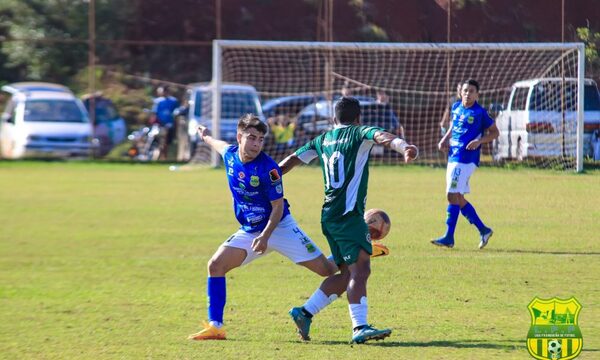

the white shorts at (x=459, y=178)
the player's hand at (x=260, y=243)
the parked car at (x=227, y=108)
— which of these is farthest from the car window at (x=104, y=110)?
the player's hand at (x=260, y=243)

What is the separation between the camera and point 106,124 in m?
27.5

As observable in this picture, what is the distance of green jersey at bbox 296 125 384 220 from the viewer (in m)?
7.06

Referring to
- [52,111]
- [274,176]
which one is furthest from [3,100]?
[274,176]

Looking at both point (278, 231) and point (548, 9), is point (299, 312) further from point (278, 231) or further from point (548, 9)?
point (548, 9)

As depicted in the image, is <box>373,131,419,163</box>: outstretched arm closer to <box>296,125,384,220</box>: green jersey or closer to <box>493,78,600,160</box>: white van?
<box>296,125,384,220</box>: green jersey

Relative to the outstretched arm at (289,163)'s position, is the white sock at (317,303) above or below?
below

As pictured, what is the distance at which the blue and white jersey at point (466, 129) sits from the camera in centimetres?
A: 1203

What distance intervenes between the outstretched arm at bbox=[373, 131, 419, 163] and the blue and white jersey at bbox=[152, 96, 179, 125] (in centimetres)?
2118

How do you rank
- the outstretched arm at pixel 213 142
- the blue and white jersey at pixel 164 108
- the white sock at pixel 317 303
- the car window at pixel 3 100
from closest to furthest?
1. the white sock at pixel 317 303
2. the outstretched arm at pixel 213 142
3. the blue and white jersey at pixel 164 108
4. the car window at pixel 3 100

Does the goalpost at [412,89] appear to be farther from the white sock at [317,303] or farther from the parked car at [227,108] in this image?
the white sock at [317,303]

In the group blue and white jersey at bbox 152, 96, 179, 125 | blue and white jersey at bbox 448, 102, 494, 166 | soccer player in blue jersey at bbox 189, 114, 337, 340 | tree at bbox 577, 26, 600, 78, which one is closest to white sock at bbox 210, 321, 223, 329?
soccer player in blue jersey at bbox 189, 114, 337, 340

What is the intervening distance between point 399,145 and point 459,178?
18.7 feet

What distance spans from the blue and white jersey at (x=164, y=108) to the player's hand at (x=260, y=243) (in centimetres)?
2080

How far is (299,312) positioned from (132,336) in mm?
1218
